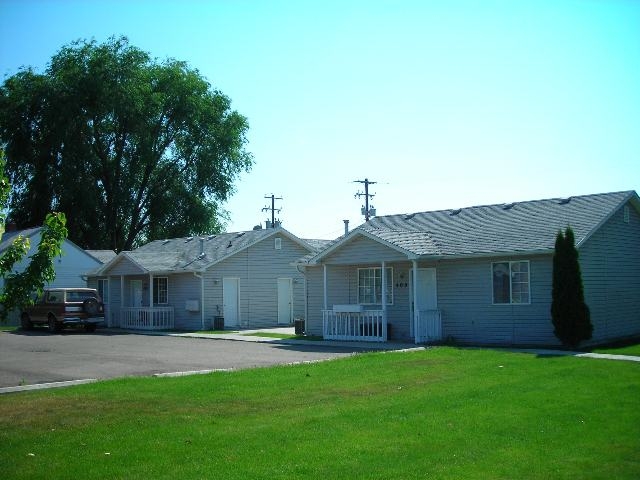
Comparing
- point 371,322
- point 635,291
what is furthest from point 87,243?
point 635,291

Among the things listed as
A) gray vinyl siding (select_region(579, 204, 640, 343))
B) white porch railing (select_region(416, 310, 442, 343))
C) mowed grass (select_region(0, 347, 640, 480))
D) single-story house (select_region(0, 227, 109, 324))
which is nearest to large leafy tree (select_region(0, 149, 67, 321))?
mowed grass (select_region(0, 347, 640, 480))

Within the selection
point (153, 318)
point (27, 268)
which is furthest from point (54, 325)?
point (27, 268)

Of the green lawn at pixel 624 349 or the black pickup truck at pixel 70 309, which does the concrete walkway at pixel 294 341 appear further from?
the green lawn at pixel 624 349

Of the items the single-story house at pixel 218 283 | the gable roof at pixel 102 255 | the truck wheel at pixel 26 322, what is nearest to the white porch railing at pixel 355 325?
the single-story house at pixel 218 283

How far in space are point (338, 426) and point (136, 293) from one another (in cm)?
2863

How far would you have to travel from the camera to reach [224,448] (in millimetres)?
8461

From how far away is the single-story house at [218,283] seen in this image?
3288cm

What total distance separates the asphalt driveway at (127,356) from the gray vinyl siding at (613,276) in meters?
7.63

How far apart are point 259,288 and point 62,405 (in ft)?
73.9

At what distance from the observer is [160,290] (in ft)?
115

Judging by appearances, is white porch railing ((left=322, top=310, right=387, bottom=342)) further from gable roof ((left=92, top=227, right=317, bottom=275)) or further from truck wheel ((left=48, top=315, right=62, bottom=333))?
truck wheel ((left=48, top=315, right=62, bottom=333))

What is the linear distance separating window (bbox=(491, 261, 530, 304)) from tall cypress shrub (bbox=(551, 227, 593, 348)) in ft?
5.31

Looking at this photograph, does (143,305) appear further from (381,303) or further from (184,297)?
(381,303)

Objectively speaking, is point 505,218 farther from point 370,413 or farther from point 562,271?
point 370,413
